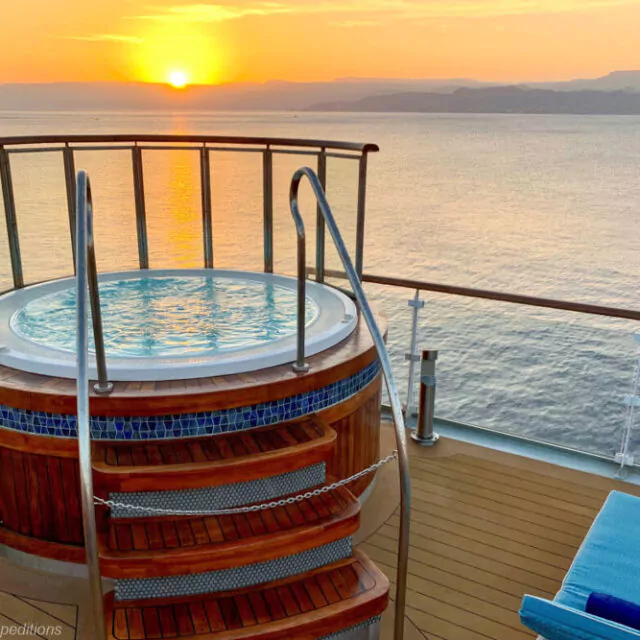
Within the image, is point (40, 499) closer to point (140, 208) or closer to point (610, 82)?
point (140, 208)

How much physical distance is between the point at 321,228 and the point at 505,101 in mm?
35193

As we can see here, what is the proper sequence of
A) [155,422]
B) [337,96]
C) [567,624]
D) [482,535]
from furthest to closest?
[337,96] → [482,535] → [155,422] → [567,624]

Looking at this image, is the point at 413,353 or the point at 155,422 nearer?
the point at 155,422

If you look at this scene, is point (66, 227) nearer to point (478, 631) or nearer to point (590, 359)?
point (478, 631)

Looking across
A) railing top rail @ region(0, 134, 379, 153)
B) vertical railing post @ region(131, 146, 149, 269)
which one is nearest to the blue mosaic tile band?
railing top rail @ region(0, 134, 379, 153)

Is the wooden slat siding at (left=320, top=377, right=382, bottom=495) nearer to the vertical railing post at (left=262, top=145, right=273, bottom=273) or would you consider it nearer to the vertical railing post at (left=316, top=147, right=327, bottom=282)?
the vertical railing post at (left=316, top=147, right=327, bottom=282)

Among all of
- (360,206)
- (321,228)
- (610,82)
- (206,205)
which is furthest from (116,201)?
(610,82)

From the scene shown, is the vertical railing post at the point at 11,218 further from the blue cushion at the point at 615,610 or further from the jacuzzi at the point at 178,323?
the blue cushion at the point at 615,610

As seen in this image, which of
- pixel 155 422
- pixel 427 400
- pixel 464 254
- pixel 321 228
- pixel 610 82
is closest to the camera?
pixel 155 422

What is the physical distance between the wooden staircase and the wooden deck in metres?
0.40

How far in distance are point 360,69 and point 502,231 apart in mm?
8486

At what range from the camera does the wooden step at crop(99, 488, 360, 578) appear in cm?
218

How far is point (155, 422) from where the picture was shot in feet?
8.61

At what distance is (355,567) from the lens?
240cm
